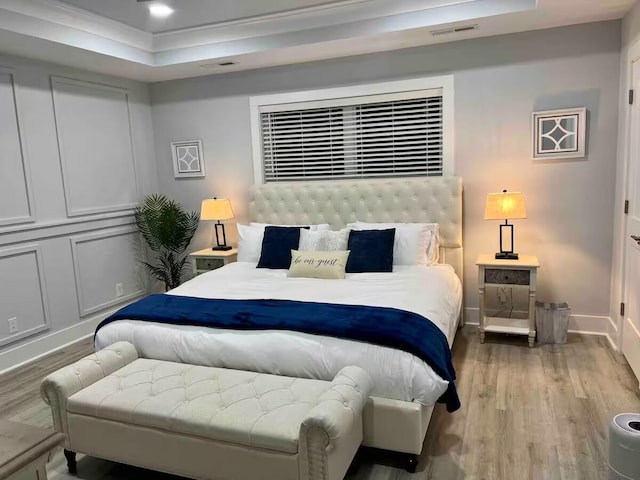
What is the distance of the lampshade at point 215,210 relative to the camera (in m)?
4.68

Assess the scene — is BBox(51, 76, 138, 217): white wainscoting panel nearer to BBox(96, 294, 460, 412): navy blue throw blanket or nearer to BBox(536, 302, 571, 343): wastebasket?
BBox(96, 294, 460, 412): navy blue throw blanket

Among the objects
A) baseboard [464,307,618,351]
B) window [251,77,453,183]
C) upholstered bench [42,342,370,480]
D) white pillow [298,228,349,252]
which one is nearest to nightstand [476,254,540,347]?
baseboard [464,307,618,351]

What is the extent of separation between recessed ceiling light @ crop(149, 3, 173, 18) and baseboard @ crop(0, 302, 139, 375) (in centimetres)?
280

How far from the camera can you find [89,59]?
4055mm

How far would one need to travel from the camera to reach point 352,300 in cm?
296

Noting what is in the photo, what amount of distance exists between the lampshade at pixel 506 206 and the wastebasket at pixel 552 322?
2.62 feet

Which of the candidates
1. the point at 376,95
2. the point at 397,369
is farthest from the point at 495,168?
the point at 397,369

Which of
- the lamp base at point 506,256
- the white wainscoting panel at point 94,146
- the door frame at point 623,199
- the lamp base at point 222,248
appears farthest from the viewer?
the lamp base at point 222,248

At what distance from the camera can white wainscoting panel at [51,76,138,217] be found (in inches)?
167

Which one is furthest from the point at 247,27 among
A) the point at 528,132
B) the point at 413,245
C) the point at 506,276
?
the point at 506,276

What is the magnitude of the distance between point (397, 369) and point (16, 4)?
3472 millimetres

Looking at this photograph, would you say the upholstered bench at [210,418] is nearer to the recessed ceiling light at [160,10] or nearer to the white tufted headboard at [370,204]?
the white tufted headboard at [370,204]

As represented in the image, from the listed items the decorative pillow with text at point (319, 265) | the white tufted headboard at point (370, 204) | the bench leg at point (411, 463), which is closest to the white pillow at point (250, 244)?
the white tufted headboard at point (370, 204)

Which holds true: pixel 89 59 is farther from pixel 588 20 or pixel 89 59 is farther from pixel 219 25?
pixel 588 20
